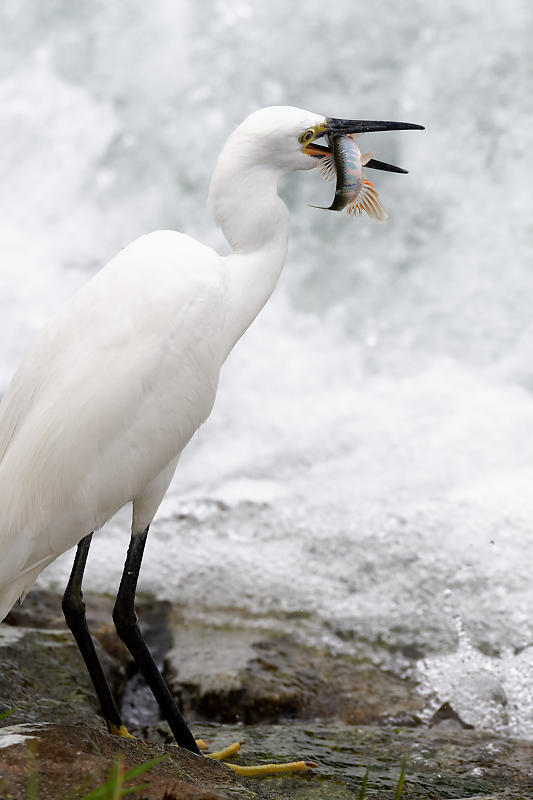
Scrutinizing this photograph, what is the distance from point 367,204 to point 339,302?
3.56 metres

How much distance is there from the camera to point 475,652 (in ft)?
10.4

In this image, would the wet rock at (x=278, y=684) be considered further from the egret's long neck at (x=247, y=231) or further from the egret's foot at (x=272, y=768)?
the egret's long neck at (x=247, y=231)

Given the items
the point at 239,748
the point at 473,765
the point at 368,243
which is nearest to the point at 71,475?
the point at 239,748

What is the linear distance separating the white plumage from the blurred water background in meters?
0.10

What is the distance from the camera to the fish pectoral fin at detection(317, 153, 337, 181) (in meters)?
2.32

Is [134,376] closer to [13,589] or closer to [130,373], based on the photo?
[130,373]

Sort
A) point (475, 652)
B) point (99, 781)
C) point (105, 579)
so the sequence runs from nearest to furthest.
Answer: point (99, 781), point (475, 652), point (105, 579)

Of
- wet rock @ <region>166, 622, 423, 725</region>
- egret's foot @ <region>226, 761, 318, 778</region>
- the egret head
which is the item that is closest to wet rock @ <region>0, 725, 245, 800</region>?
egret's foot @ <region>226, 761, 318, 778</region>

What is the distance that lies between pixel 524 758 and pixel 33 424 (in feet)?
4.65

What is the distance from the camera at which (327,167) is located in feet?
7.65

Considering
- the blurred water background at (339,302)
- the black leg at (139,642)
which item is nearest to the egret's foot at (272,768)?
the black leg at (139,642)

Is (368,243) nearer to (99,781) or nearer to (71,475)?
(71,475)

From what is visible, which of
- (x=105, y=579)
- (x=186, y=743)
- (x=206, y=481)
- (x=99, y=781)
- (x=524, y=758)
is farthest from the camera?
(x=206, y=481)

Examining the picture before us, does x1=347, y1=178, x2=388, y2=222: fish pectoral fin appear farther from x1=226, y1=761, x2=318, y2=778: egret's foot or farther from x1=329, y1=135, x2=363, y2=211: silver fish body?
x1=226, y1=761, x2=318, y2=778: egret's foot
